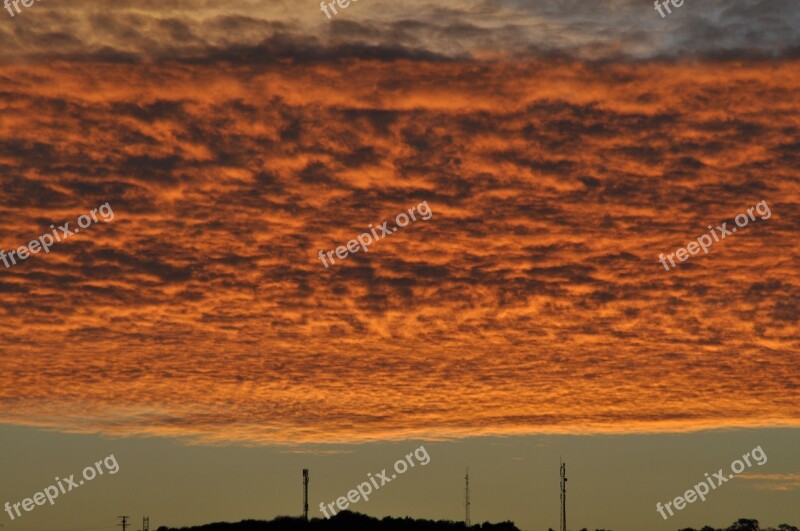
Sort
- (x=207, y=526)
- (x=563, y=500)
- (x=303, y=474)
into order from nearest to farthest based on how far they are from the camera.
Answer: (x=563, y=500)
(x=303, y=474)
(x=207, y=526)

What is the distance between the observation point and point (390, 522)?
169375 mm

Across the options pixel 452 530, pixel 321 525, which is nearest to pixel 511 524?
pixel 452 530

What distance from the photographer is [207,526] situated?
176375 millimetres

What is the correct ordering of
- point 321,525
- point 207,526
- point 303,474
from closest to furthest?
point 303,474 < point 321,525 < point 207,526

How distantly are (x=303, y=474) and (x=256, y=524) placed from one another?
126ft

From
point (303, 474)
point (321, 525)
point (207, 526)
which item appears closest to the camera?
point (303, 474)

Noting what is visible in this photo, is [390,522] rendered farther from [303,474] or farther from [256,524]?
[303,474]

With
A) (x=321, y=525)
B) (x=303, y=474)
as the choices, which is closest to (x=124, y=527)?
(x=321, y=525)

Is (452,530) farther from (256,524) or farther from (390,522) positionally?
(256,524)

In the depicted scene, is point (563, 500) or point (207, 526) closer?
point (563, 500)

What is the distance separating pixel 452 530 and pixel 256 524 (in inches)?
1120

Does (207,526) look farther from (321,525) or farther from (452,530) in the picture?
(452,530)

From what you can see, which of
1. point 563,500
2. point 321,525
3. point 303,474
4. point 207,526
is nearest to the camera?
point 563,500

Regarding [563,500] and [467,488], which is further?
[467,488]
